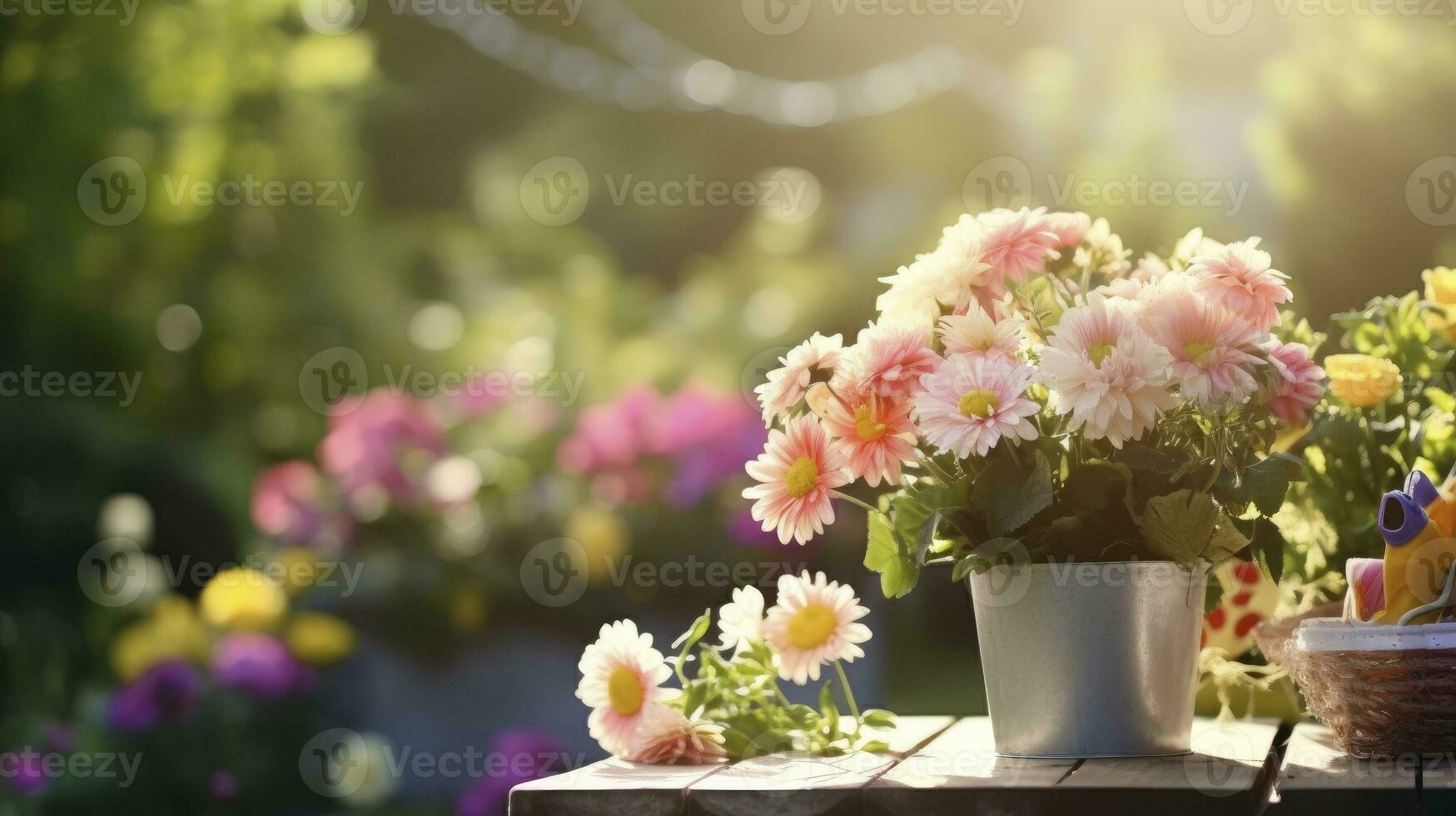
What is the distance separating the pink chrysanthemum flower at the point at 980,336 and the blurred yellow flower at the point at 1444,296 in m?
0.48

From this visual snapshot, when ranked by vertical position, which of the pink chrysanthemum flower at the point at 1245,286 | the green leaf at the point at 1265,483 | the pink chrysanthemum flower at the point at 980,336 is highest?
the pink chrysanthemum flower at the point at 1245,286

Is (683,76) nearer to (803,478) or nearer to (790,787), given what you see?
(803,478)

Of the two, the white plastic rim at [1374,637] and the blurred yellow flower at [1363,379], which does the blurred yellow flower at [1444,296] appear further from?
the white plastic rim at [1374,637]

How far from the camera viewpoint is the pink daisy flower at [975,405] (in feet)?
2.74

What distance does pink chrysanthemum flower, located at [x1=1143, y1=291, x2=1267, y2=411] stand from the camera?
2.75ft

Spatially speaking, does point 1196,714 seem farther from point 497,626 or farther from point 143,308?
point 143,308

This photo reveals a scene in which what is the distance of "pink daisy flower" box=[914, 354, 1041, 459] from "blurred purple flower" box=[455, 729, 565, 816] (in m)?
1.25

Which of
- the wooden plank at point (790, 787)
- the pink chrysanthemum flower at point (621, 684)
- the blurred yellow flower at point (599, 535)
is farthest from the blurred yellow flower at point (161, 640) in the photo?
the wooden plank at point (790, 787)

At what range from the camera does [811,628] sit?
1.02 metres

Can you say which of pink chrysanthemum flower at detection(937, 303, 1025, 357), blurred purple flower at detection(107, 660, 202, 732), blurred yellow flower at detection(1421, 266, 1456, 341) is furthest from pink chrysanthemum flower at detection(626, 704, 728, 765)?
blurred purple flower at detection(107, 660, 202, 732)

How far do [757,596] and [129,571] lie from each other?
1.37 meters

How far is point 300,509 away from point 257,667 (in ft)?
0.78

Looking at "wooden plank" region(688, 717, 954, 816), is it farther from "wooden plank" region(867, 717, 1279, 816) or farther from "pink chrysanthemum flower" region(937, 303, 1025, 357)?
"pink chrysanthemum flower" region(937, 303, 1025, 357)

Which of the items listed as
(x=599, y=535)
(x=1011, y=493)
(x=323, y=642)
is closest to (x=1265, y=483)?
(x=1011, y=493)
